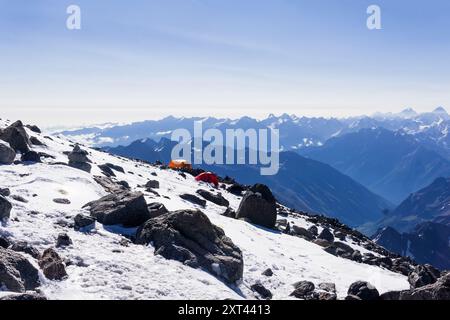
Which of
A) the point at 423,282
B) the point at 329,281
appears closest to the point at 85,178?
the point at 329,281

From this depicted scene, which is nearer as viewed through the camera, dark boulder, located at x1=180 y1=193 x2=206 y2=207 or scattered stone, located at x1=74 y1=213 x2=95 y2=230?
scattered stone, located at x1=74 y1=213 x2=95 y2=230

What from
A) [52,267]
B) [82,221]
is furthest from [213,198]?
[52,267]

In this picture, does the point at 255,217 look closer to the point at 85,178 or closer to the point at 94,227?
the point at 85,178

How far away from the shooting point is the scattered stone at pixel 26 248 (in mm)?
19984

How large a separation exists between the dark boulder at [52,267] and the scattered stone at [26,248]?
778 mm

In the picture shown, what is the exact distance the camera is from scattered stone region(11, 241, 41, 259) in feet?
65.6

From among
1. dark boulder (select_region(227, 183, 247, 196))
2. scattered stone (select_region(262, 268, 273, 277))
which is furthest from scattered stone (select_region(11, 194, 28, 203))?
dark boulder (select_region(227, 183, 247, 196))

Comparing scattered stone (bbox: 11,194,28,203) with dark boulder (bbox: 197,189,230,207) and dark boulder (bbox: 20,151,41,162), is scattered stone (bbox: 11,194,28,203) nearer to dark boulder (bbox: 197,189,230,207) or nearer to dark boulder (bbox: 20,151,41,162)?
dark boulder (bbox: 20,151,41,162)

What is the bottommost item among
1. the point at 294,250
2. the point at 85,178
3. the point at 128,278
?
the point at 294,250

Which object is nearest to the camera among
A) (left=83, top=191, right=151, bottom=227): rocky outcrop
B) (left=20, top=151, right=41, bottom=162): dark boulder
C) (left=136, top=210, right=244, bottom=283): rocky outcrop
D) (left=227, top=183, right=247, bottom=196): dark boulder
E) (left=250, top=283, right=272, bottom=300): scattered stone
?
(left=136, top=210, right=244, bottom=283): rocky outcrop

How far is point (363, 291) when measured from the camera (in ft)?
81.3

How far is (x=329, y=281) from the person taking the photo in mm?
28672

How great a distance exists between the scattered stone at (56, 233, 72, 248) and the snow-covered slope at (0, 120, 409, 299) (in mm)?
312
